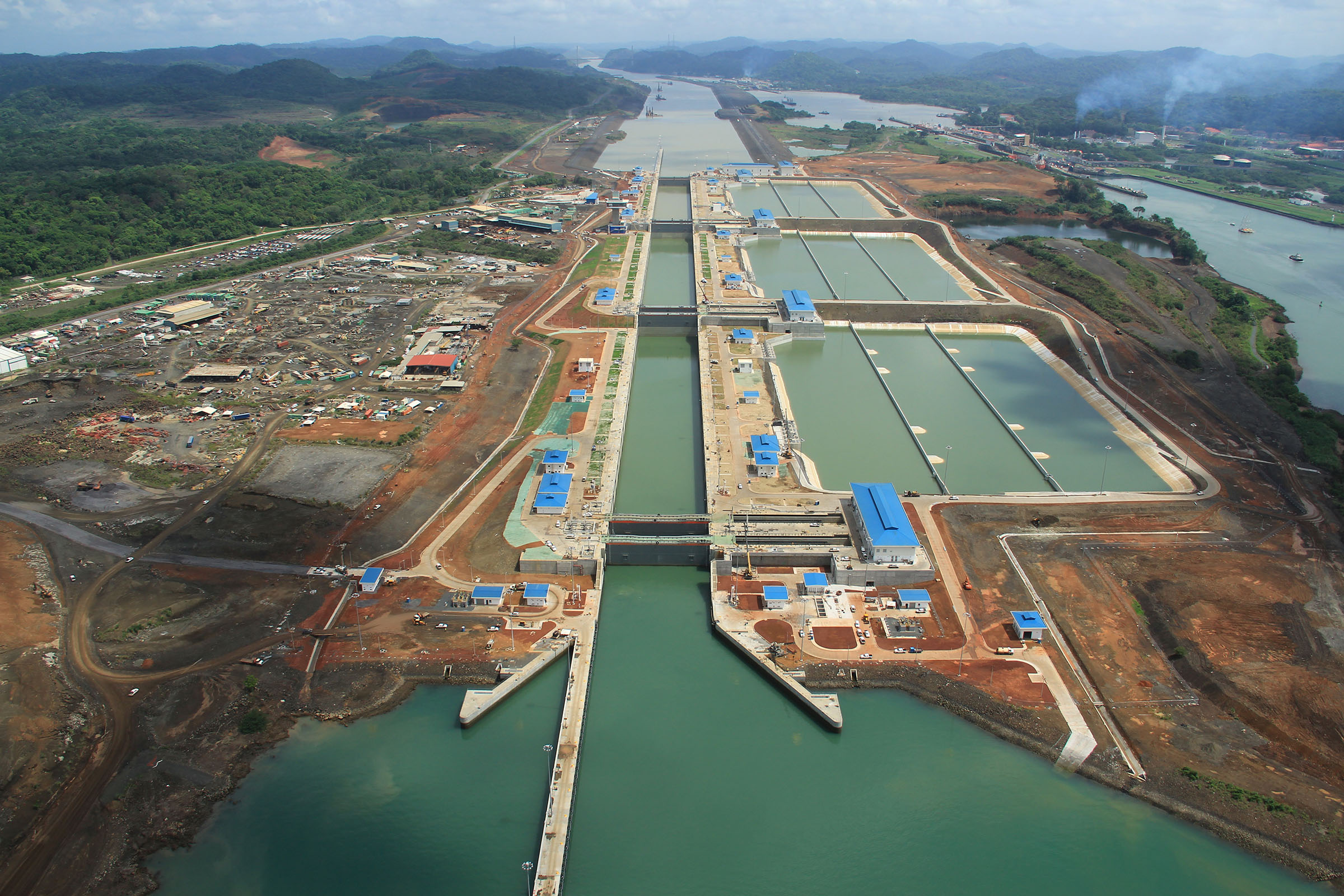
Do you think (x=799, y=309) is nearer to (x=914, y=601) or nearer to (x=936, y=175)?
(x=914, y=601)

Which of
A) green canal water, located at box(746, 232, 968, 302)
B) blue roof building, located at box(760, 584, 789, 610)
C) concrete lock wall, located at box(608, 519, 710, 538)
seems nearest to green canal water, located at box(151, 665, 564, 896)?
blue roof building, located at box(760, 584, 789, 610)

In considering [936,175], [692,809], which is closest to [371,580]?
[692,809]

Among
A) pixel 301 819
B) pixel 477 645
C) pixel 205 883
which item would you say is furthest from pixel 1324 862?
pixel 205 883

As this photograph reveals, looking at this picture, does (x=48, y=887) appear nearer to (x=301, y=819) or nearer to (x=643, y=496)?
(x=301, y=819)

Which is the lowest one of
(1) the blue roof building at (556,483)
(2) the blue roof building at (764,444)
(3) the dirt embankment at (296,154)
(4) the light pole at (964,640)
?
(4) the light pole at (964,640)

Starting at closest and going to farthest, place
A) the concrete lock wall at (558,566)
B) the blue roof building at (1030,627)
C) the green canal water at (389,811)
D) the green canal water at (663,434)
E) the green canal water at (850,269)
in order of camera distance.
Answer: the green canal water at (389,811) < the blue roof building at (1030,627) < the concrete lock wall at (558,566) < the green canal water at (663,434) < the green canal water at (850,269)

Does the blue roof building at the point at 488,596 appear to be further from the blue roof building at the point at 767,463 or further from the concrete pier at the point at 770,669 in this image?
the blue roof building at the point at 767,463

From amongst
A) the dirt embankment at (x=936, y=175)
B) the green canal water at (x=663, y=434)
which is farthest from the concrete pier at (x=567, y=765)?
the dirt embankment at (x=936, y=175)
